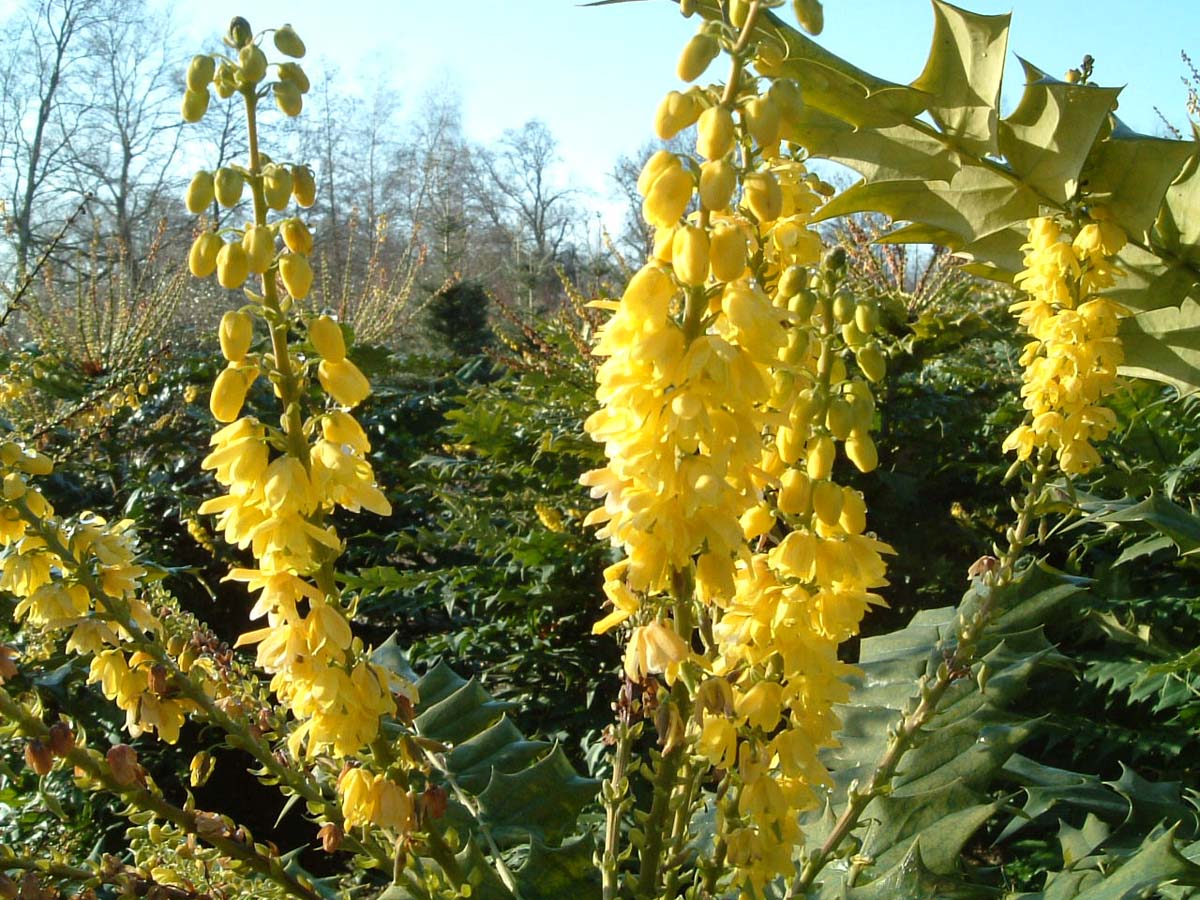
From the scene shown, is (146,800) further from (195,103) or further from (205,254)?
(195,103)

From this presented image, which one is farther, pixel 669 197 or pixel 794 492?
pixel 794 492

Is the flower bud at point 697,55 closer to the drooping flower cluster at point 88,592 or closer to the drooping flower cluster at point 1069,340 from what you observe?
the drooping flower cluster at point 1069,340

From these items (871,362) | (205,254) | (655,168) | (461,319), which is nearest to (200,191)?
(205,254)

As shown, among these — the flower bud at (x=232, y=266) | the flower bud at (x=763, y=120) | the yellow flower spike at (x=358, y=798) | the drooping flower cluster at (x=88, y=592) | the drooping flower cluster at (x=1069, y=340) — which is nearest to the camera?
the flower bud at (x=763, y=120)

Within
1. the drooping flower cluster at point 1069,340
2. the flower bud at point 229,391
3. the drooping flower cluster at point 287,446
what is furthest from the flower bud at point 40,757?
the drooping flower cluster at point 1069,340

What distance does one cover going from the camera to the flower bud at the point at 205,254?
838mm

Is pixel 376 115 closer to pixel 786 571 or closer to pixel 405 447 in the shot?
pixel 405 447

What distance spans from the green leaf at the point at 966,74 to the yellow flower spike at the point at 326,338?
1.89ft

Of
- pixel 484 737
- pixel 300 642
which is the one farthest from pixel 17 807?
pixel 300 642

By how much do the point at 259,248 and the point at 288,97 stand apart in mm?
179

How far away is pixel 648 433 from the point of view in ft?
2.48

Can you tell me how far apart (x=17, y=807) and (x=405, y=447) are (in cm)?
268

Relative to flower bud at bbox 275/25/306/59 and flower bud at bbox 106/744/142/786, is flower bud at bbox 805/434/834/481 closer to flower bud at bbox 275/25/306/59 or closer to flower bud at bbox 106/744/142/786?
flower bud at bbox 275/25/306/59

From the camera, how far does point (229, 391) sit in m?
0.86
